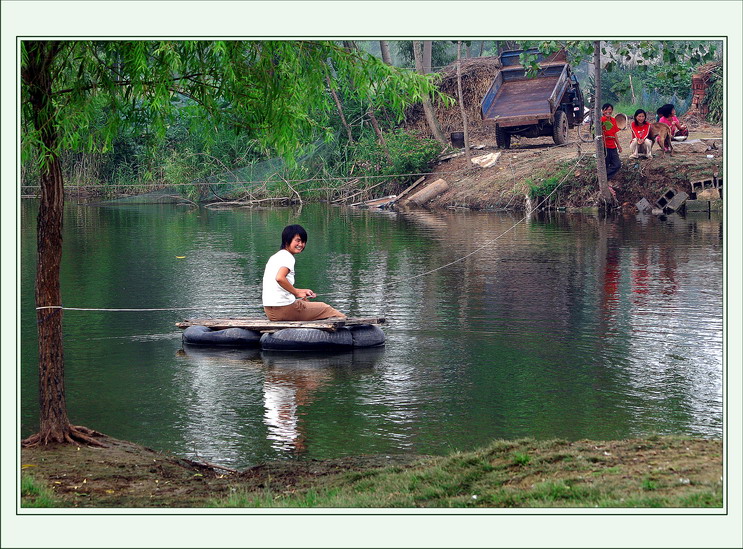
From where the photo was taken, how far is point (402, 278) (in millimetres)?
19141

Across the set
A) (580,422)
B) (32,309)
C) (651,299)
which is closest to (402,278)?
(651,299)

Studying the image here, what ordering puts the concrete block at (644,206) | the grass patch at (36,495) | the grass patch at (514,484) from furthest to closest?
the concrete block at (644,206), the grass patch at (36,495), the grass patch at (514,484)

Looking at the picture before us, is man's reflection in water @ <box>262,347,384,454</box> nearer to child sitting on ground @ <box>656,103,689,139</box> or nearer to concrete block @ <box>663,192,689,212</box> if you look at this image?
concrete block @ <box>663,192,689,212</box>

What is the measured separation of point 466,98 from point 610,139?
10.4 metres

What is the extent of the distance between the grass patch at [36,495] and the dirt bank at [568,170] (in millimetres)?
26059

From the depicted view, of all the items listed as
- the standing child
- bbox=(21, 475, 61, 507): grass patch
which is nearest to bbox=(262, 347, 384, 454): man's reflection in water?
bbox=(21, 475, 61, 507): grass patch

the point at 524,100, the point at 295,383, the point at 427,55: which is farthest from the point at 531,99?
the point at 295,383

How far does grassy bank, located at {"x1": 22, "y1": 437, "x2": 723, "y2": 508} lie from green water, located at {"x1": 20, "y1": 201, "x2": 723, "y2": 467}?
651 millimetres

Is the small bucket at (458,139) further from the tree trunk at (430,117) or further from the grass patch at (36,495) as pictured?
the grass patch at (36,495)

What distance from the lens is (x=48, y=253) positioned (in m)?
8.77

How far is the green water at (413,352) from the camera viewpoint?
31.8 feet

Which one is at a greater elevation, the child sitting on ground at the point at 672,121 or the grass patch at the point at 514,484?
the child sitting on ground at the point at 672,121

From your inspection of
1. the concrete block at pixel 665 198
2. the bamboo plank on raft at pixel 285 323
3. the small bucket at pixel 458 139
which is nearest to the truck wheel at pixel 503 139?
the small bucket at pixel 458 139

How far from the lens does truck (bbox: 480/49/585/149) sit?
33.2 m
